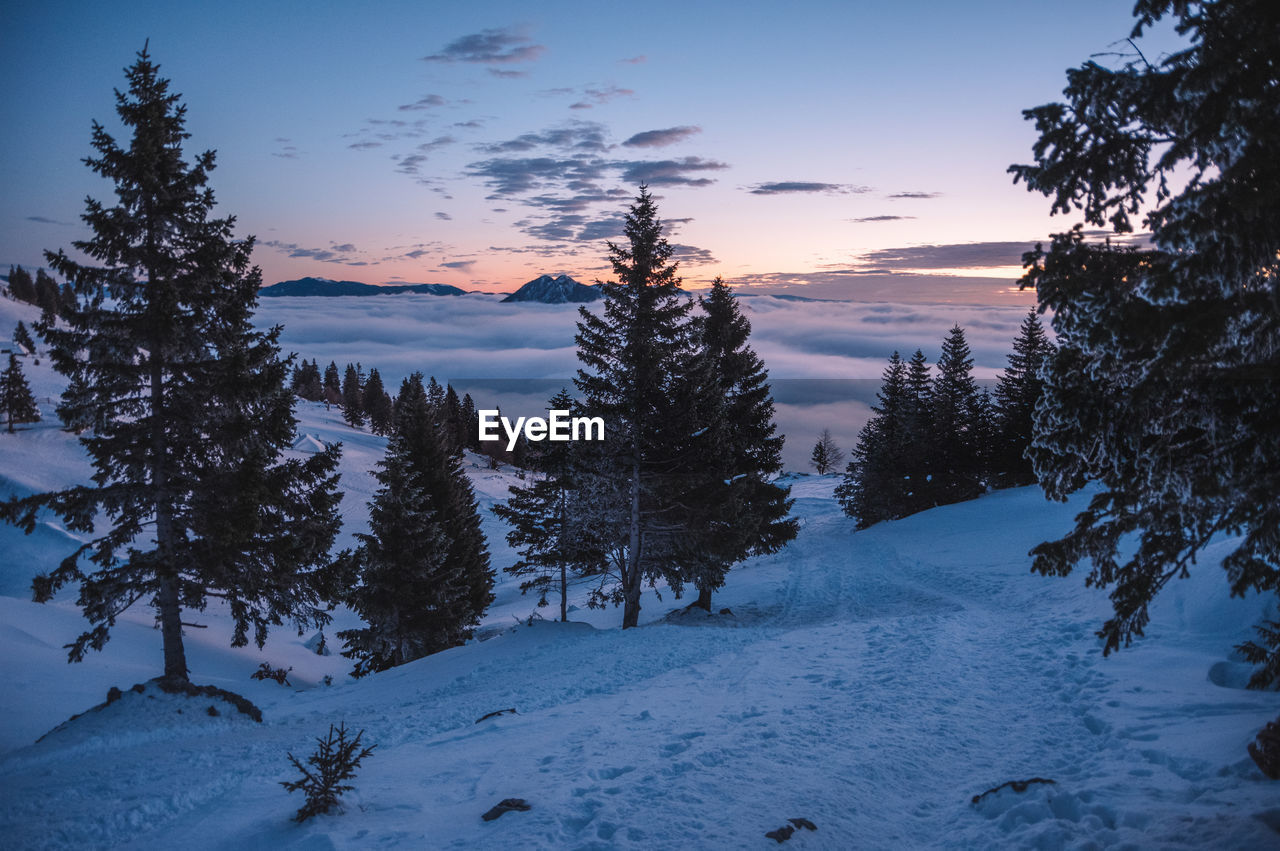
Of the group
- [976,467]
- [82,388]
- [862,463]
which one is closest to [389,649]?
[82,388]

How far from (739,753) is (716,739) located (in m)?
0.65

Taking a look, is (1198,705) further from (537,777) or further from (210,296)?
(210,296)

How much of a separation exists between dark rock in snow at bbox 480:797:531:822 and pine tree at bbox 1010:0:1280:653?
6.31m

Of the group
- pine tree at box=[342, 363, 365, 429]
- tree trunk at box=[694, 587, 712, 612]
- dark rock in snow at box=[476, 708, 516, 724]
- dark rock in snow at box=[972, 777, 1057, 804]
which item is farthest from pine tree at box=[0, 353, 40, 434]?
dark rock in snow at box=[972, 777, 1057, 804]

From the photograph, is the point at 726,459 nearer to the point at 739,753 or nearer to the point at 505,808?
the point at 739,753

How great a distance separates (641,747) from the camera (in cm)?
936

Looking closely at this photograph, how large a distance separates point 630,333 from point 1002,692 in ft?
43.0

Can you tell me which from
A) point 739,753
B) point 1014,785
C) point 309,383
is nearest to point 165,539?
point 739,753

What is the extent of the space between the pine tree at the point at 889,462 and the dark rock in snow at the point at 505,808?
135 ft

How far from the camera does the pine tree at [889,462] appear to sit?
1775 inches

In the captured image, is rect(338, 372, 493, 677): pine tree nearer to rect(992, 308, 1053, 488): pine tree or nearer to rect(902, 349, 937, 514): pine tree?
rect(902, 349, 937, 514): pine tree

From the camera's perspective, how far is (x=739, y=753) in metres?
8.98

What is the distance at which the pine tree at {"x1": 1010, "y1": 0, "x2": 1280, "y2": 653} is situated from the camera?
15.1 feet

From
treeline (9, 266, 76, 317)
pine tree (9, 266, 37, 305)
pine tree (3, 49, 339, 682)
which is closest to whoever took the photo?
pine tree (3, 49, 339, 682)
